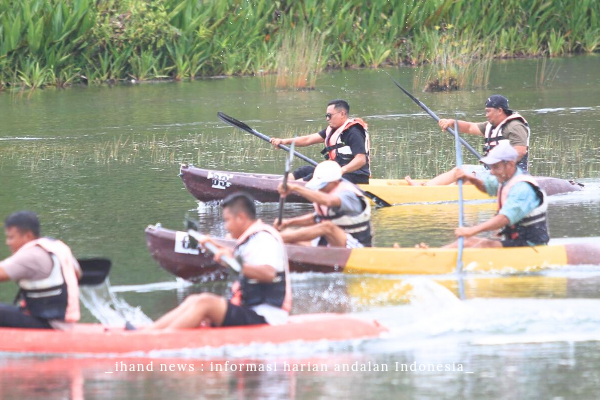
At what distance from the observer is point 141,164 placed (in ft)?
52.4

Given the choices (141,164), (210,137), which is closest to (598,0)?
(210,137)

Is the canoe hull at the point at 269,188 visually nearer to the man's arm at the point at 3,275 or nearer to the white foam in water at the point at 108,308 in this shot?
the white foam in water at the point at 108,308

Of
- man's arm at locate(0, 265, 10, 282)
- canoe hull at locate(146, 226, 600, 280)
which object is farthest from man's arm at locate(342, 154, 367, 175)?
man's arm at locate(0, 265, 10, 282)

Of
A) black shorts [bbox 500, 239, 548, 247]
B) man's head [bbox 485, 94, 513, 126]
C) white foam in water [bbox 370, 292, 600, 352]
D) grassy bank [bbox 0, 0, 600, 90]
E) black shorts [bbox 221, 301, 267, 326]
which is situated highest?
grassy bank [bbox 0, 0, 600, 90]

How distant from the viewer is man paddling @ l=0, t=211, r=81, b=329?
697cm

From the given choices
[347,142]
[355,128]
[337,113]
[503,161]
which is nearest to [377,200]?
[347,142]

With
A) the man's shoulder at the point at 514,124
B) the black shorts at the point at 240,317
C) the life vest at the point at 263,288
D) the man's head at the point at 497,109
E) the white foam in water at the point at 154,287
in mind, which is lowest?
the white foam in water at the point at 154,287

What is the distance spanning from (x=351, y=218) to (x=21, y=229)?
3315mm

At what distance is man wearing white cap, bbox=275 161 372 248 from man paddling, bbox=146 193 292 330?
2083mm

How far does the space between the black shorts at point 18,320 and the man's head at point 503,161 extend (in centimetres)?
377

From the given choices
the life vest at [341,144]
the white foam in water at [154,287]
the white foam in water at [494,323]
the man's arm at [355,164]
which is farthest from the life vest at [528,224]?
the life vest at [341,144]

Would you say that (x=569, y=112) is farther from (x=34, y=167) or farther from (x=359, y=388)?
(x=359, y=388)

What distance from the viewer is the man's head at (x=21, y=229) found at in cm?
704

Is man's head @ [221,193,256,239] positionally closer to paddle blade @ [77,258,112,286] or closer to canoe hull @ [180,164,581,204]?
paddle blade @ [77,258,112,286]
